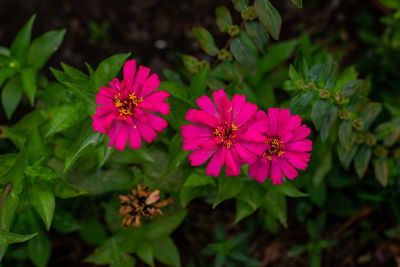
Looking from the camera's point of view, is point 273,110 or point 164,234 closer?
point 273,110

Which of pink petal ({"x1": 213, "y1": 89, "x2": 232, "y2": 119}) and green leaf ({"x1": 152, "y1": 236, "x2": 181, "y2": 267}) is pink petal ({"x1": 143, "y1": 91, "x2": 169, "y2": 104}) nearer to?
pink petal ({"x1": 213, "y1": 89, "x2": 232, "y2": 119})

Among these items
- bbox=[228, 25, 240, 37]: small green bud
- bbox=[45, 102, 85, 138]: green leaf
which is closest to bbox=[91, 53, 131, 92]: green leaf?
bbox=[45, 102, 85, 138]: green leaf

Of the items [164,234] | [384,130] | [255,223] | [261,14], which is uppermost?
[261,14]

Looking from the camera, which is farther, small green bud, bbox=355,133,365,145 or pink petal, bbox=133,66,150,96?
small green bud, bbox=355,133,365,145

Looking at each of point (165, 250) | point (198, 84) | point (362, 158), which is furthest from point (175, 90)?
point (362, 158)

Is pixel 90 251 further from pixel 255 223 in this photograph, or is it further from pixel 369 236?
pixel 369 236

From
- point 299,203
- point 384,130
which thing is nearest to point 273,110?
point 384,130

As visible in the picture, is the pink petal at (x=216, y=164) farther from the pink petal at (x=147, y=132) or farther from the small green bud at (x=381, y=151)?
the small green bud at (x=381, y=151)
